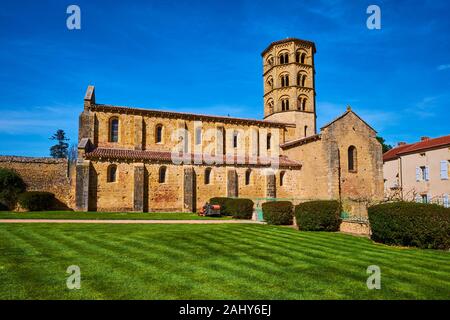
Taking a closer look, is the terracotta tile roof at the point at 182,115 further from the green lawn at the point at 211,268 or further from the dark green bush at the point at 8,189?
the green lawn at the point at 211,268

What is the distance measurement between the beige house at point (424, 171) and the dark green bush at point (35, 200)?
27.3 metres

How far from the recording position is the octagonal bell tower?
35.8 meters

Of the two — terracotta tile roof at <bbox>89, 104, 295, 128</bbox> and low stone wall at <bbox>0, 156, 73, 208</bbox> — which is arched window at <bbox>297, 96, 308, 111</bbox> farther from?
low stone wall at <bbox>0, 156, 73, 208</bbox>

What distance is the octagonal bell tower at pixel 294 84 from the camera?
3581 cm

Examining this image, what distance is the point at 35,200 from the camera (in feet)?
83.8

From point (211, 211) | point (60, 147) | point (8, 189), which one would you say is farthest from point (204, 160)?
point (60, 147)

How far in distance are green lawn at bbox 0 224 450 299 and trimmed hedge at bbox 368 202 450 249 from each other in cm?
57

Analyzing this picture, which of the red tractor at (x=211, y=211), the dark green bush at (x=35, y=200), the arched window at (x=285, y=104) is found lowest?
the red tractor at (x=211, y=211)

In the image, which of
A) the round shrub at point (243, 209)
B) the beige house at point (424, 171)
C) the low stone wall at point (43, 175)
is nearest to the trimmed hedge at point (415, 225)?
the round shrub at point (243, 209)

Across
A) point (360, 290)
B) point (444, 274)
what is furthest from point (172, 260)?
point (444, 274)

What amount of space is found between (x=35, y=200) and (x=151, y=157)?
9526 millimetres
